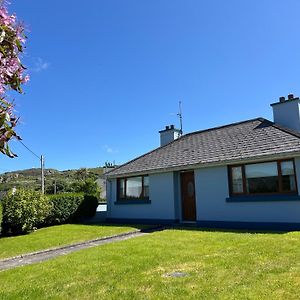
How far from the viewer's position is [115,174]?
70.6ft

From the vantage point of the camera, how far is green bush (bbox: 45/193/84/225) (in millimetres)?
20500

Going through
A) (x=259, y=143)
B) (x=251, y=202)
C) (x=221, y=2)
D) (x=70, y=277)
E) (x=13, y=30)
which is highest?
(x=221, y=2)

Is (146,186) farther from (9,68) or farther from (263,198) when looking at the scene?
(9,68)

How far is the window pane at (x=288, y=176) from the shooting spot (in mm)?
14352

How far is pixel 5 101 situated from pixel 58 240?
42.0ft

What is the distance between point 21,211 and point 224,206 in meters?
9.96

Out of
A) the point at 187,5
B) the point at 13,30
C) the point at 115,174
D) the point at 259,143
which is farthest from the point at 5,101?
the point at 115,174

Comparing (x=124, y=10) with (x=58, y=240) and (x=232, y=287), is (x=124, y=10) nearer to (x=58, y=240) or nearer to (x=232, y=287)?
(x=58, y=240)

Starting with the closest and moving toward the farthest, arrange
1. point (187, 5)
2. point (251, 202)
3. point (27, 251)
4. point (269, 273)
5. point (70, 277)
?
point (269, 273), point (70, 277), point (27, 251), point (187, 5), point (251, 202)

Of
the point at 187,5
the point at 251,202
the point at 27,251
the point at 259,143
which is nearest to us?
the point at 27,251

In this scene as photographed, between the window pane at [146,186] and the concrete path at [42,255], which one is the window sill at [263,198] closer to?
the concrete path at [42,255]

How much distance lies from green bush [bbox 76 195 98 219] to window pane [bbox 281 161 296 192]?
40.8 feet

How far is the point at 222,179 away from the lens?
16.4m

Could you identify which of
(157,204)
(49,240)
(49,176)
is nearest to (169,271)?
(49,240)
